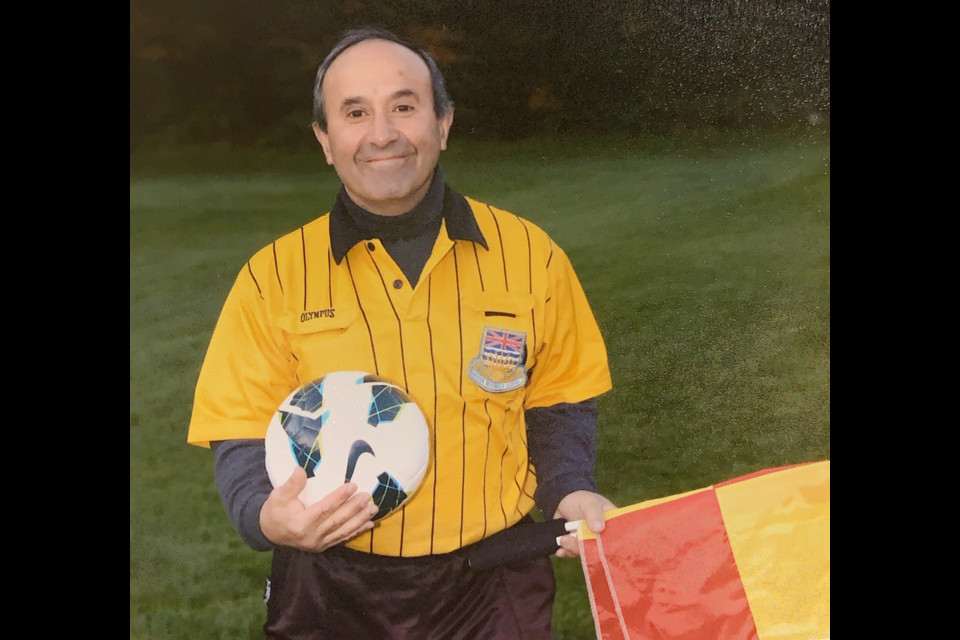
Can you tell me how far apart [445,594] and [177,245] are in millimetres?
944

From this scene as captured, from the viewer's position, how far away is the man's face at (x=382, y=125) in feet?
4.81

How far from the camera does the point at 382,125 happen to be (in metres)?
1.45

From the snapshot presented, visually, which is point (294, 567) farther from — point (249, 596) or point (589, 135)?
point (589, 135)

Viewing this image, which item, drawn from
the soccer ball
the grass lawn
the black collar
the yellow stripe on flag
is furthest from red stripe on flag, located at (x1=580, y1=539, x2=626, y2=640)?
the black collar

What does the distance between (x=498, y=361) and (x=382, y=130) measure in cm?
50

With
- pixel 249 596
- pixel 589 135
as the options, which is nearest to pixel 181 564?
pixel 249 596

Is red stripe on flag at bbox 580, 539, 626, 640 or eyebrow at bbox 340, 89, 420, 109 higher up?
eyebrow at bbox 340, 89, 420, 109

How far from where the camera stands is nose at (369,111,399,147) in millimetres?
1451

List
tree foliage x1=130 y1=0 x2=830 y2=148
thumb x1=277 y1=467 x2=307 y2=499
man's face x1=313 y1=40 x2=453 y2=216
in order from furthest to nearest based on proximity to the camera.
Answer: tree foliage x1=130 y1=0 x2=830 y2=148 → man's face x1=313 y1=40 x2=453 y2=216 → thumb x1=277 y1=467 x2=307 y2=499

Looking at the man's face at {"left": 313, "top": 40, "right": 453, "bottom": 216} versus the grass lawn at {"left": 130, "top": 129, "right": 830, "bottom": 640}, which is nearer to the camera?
the man's face at {"left": 313, "top": 40, "right": 453, "bottom": 216}

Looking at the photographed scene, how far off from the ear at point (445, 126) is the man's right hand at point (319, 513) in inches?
27.8

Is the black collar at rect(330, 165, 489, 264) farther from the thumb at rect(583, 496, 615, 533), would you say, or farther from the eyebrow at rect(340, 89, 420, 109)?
the thumb at rect(583, 496, 615, 533)

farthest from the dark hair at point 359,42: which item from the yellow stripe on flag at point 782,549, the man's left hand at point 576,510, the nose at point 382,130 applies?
the yellow stripe on flag at point 782,549
